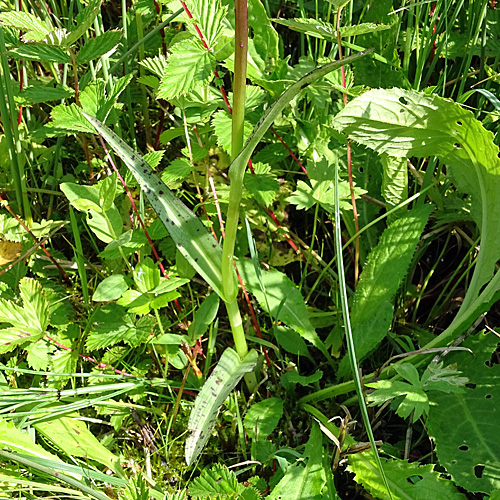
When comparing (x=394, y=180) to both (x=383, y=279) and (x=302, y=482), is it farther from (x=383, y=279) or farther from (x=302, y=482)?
(x=302, y=482)

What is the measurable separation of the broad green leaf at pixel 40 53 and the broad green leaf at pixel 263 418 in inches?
42.5

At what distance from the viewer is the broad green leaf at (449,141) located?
138cm

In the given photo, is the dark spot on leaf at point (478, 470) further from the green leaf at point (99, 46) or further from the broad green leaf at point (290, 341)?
the green leaf at point (99, 46)

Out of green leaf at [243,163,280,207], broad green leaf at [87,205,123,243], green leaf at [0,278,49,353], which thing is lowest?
green leaf at [0,278,49,353]

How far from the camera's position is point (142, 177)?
4.31ft

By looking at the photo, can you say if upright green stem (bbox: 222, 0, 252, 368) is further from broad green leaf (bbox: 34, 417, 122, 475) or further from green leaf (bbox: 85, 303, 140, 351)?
broad green leaf (bbox: 34, 417, 122, 475)

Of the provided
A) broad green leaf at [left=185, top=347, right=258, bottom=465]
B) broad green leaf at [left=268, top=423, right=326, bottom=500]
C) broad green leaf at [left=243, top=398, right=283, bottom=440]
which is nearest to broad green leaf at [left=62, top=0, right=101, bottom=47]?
broad green leaf at [left=185, top=347, right=258, bottom=465]

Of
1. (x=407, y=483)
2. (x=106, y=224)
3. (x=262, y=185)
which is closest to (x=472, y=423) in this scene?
(x=407, y=483)

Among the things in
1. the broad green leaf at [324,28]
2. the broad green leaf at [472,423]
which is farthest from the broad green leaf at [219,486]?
the broad green leaf at [324,28]

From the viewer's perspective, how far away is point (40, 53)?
1.47 metres

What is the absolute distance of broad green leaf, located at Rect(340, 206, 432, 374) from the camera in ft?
5.16

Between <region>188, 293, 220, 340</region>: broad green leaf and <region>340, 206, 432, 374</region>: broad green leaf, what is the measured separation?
41cm

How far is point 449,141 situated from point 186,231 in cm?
76

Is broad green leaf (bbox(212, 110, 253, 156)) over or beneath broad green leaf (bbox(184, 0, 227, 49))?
beneath
